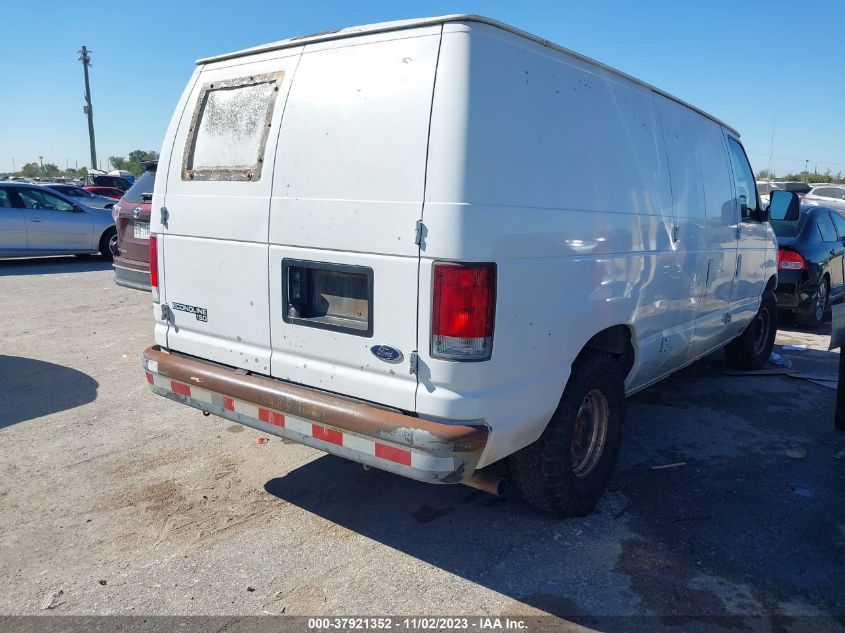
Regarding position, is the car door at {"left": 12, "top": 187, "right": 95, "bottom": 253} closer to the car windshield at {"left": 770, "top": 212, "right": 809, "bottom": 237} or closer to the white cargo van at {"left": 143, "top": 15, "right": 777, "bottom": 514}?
the white cargo van at {"left": 143, "top": 15, "right": 777, "bottom": 514}

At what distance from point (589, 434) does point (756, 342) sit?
4123 millimetres

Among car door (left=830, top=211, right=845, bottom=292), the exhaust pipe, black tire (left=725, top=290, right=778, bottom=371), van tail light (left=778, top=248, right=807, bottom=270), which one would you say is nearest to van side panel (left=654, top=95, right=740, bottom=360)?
black tire (left=725, top=290, right=778, bottom=371)

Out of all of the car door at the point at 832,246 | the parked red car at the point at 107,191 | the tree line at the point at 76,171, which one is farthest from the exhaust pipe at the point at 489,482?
the tree line at the point at 76,171

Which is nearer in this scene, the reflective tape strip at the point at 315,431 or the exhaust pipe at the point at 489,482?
the reflective tape strip at the point at 315,431

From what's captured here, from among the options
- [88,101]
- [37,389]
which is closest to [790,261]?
[37,389]

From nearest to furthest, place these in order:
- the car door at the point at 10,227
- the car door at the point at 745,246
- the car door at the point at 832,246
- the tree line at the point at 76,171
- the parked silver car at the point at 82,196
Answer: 1. the car door at the point at 745,246
2. the car door at the point at 832,246
3. the car door at the point at 10,227
4. the parked silver car at the point at 82,196
5. the tree line at the point at 76,171

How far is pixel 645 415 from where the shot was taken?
5637 millimetres

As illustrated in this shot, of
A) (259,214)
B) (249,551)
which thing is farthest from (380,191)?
(249,551)

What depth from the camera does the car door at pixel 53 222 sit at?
13.3 meters

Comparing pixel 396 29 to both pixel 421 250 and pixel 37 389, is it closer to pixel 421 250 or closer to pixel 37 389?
pixel 421 250

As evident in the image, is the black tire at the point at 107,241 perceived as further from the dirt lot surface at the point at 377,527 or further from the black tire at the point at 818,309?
the black tire at the point at 818,309

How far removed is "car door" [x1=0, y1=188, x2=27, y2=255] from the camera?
42.5ft

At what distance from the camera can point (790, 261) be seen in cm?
891

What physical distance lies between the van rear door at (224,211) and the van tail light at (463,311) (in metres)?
1.03
